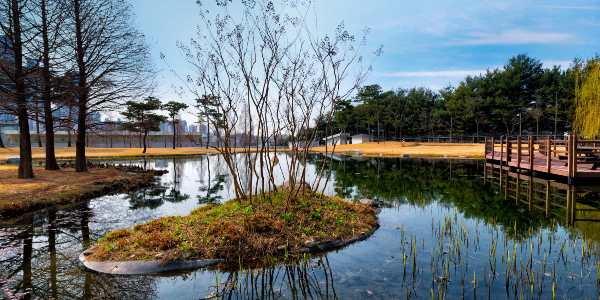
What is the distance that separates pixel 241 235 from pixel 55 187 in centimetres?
1172

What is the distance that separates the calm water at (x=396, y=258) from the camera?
608 cm

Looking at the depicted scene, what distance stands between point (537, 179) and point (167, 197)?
61.3 feet

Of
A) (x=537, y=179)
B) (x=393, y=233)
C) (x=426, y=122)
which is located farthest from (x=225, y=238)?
(x=426, y=122)

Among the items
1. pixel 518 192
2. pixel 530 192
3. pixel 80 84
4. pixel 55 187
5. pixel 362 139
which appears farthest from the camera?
pixel 362 139

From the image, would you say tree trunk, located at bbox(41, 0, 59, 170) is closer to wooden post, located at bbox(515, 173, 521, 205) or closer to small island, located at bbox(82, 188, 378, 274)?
small island, located at bbox(82, 188, 378, 274)

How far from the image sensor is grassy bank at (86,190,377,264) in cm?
757

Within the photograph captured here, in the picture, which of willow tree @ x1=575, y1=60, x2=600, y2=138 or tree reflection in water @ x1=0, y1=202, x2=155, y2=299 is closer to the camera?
tree reflection in water @ x1=0, y1=202, x2=155, y2=299

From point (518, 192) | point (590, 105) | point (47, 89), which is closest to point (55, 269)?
A: point (47, 89)

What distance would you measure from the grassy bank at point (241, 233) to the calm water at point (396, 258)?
1.98 ft

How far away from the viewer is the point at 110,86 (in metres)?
20.4

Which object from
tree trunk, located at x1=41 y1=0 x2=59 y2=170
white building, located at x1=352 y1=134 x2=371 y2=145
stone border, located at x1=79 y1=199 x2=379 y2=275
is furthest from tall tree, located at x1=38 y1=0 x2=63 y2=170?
white building, located at x1=352 y1=134 x2=371 y2=145

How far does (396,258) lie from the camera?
7.67m

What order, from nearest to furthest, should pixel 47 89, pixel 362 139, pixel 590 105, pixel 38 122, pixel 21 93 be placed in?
pixel 21 93 < pixel 47 89 < pixel 38 122 < pixel 590 105 < pixel 362 139

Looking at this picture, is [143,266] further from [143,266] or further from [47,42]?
[47,42]
